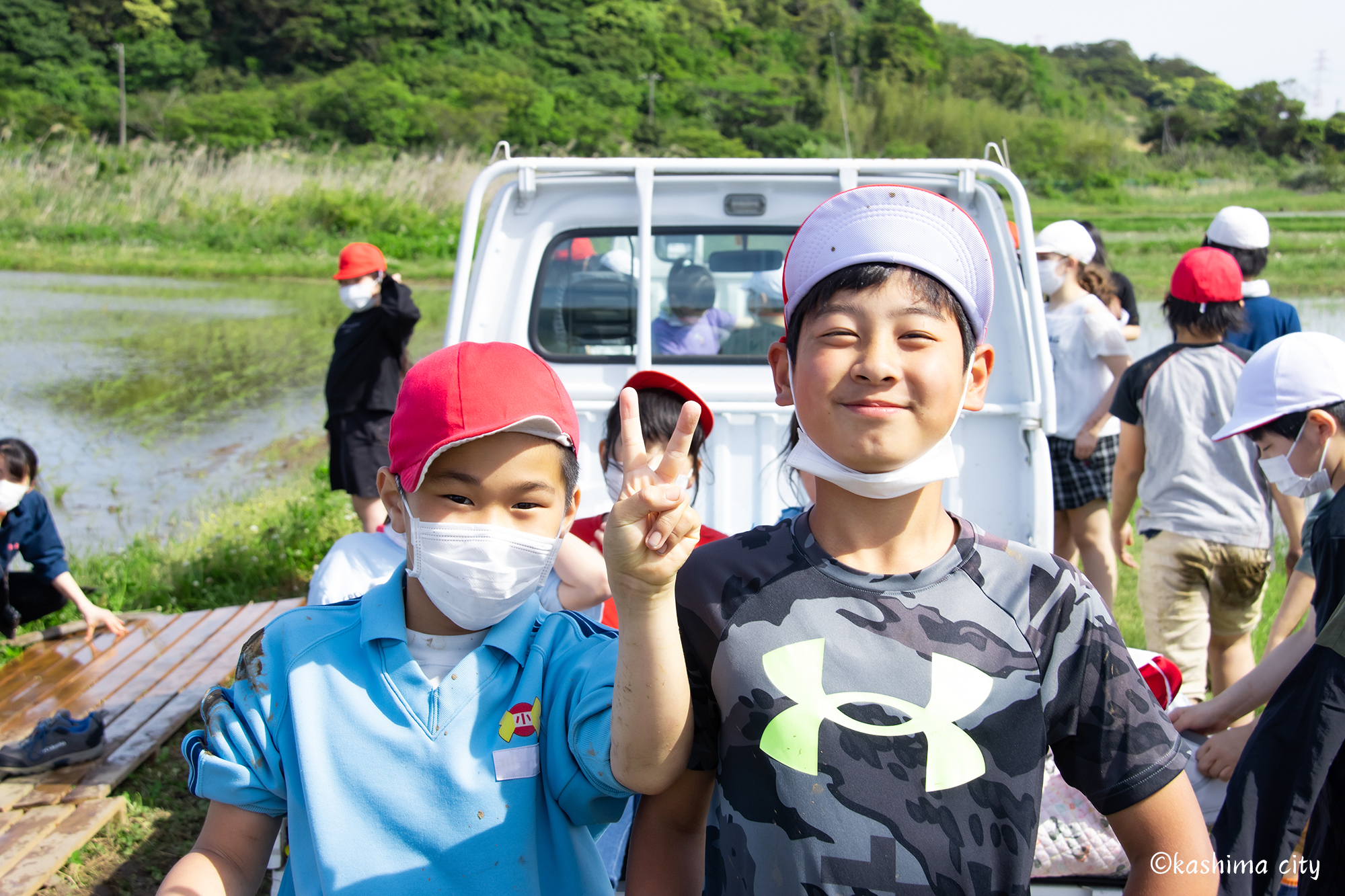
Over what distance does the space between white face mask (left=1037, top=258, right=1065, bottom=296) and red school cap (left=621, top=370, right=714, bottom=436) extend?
2966mm

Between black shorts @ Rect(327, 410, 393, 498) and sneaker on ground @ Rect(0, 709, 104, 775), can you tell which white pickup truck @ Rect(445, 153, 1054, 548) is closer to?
black shorts @ Rect(327, 410, 393, 498)

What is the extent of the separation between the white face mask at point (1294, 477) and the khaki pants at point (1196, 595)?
130 centimetres

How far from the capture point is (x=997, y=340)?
3.73 m

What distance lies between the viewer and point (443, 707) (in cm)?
150

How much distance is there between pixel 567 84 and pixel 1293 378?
58162mm

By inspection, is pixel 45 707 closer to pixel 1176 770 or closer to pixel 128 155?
pixel 1176 770

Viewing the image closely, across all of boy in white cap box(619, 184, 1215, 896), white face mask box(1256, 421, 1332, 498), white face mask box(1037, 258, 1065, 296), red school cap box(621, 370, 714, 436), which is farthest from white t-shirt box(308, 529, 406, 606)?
white face mask box(1037, 258, 1065, 296)

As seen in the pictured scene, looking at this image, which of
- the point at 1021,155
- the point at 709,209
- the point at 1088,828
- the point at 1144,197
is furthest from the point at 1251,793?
the point at 1021,155

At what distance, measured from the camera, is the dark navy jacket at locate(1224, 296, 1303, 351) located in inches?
177

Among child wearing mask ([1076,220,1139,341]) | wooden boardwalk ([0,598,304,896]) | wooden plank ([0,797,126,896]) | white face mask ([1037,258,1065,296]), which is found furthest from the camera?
child wearing mask ([1076,220,1139,341])

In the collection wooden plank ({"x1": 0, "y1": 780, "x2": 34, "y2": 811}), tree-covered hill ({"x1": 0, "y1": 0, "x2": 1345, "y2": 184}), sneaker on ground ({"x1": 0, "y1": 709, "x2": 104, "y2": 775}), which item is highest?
tree-covered hill ({"x1": 0, "y1": 0, "x2": 1345, "y2": 184})

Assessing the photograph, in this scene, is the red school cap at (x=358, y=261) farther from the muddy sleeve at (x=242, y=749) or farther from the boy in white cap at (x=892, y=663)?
the boy in white cap at (x=892, y=663)

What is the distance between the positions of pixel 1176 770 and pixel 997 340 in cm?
264

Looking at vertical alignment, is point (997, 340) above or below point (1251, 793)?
above
